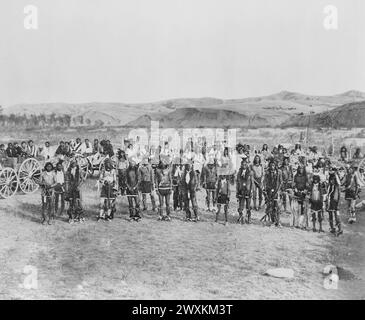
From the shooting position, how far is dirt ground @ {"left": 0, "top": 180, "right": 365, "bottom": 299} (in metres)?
7.29

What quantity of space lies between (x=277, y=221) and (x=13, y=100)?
6476mm

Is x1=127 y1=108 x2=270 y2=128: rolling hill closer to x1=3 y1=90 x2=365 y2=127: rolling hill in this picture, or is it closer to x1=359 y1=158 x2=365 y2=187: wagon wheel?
x1=3 y1=90 x2=365 y2=127: rolling hill

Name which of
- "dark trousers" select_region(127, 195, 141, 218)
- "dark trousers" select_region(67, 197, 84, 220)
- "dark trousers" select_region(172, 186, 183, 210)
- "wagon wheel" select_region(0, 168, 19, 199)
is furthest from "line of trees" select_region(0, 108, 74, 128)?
"dark trousers" select_region(172, 186, 183, 210)

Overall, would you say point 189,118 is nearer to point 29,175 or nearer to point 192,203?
point 192,203

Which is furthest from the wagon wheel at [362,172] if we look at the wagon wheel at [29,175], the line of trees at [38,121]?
the line of trees at [38,121]

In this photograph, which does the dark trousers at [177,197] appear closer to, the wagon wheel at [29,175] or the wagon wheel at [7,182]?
the wagon wheel at [29,175]

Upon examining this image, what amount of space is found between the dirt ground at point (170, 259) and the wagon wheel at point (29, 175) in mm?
1723

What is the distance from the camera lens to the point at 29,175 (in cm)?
1133

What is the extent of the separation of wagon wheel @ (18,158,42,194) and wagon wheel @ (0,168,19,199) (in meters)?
0.22
